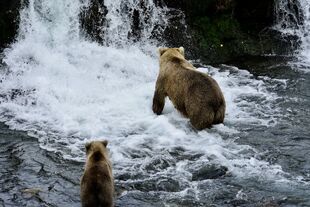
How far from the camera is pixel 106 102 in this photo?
36.7 feet

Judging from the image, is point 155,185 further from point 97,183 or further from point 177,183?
point 97,183

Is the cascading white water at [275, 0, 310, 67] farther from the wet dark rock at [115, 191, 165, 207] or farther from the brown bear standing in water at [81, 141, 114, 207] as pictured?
the brown bear standing in water at [81, 141, 114, 207]

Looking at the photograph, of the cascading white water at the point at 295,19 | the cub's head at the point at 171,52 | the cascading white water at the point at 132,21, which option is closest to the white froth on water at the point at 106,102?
the cascading white water at the point at 132,21

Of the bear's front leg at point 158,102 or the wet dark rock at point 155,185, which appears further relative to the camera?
the bear's front leg at point 158,102

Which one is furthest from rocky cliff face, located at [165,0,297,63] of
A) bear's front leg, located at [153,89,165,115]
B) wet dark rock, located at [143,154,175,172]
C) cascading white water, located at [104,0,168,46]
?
wet dark rock, located at [143,154,175,172]

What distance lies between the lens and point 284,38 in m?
15.0

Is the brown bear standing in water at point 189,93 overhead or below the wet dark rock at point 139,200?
overhead

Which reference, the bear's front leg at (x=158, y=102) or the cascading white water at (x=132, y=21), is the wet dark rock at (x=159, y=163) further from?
the cascading white water at (x=132, y=21)

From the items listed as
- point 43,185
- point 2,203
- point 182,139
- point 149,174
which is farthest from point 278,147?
point 2,203

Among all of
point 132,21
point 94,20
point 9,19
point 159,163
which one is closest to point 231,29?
point 132,21

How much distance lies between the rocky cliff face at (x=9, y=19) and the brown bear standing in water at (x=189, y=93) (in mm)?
3869

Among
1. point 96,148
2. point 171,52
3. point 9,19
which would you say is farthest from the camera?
point 9,19

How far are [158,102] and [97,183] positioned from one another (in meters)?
4.18

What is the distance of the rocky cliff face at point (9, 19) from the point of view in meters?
12.7
